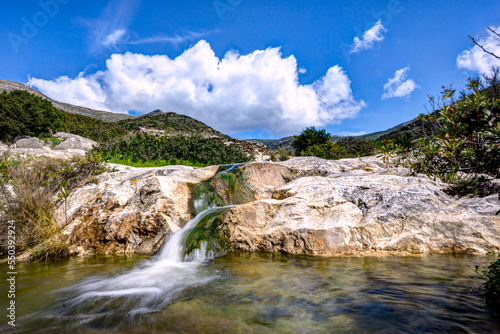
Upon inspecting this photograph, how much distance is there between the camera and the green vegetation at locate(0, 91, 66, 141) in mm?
22859

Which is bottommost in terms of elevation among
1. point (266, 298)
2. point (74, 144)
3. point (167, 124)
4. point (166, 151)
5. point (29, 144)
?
point (266, 298)

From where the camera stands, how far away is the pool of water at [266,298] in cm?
310

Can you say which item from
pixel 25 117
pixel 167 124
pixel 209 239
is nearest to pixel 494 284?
pixel 209 239

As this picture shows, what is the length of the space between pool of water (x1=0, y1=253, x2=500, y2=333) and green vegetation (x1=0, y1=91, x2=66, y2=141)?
2428cm

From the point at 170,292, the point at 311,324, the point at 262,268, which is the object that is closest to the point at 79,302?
the point at 170,292

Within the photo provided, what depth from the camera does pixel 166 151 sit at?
20.4 meters

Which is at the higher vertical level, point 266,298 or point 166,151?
point 166,151

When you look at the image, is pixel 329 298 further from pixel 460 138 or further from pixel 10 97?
pixel 10 97

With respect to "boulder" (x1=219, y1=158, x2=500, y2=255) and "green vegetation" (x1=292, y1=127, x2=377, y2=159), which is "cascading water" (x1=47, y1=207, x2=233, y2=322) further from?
"green vegetation" (x1=292, y1=127, x2=377, y2=159)

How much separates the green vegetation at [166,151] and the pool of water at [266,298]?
1347cm

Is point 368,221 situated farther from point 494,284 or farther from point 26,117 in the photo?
point 26,117

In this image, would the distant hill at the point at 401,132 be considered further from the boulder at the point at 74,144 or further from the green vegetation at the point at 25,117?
the green vegetation at the point at 25,117

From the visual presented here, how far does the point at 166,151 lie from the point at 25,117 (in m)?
15.8

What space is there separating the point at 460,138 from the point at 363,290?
2670mm
